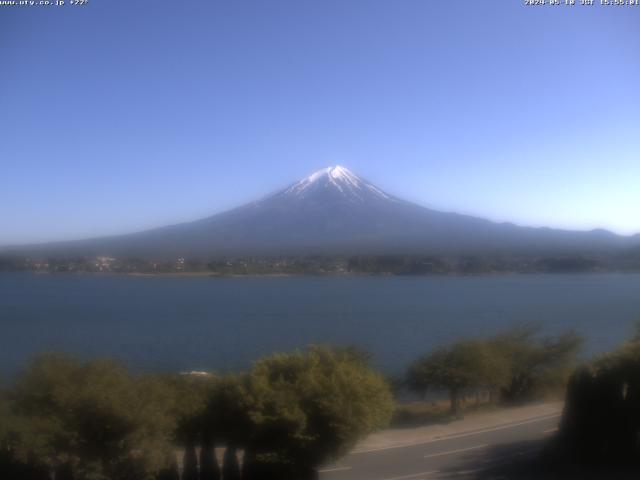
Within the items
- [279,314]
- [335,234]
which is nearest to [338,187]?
[335,234]

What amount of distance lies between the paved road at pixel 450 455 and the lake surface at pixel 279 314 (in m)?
4.23

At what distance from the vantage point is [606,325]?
2388 cm

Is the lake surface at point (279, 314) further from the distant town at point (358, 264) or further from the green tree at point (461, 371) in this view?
the green tree at point (461, 371)

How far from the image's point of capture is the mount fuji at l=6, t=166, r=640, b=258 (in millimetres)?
40750

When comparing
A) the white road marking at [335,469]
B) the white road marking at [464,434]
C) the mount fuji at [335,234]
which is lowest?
the white road marking at [464,434]

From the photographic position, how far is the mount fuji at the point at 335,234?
40750mm

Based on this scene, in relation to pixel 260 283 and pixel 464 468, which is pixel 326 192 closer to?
pixel 260 283

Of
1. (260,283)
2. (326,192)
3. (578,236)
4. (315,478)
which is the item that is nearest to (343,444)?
(315,478)

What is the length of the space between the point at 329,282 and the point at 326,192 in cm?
1128

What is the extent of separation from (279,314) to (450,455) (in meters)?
20.7

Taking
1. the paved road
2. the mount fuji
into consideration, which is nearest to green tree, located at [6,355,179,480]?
the paved road

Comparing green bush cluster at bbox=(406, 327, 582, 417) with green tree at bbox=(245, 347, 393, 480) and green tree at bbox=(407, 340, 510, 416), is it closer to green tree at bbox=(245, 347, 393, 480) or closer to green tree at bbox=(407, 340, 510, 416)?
green tree at bbox=(407, 340, 510, 416)

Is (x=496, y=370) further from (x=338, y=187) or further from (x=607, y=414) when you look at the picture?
(x=338, y=187)

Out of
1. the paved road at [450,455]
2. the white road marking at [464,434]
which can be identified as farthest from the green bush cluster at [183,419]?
the white road marking at [464,434]
